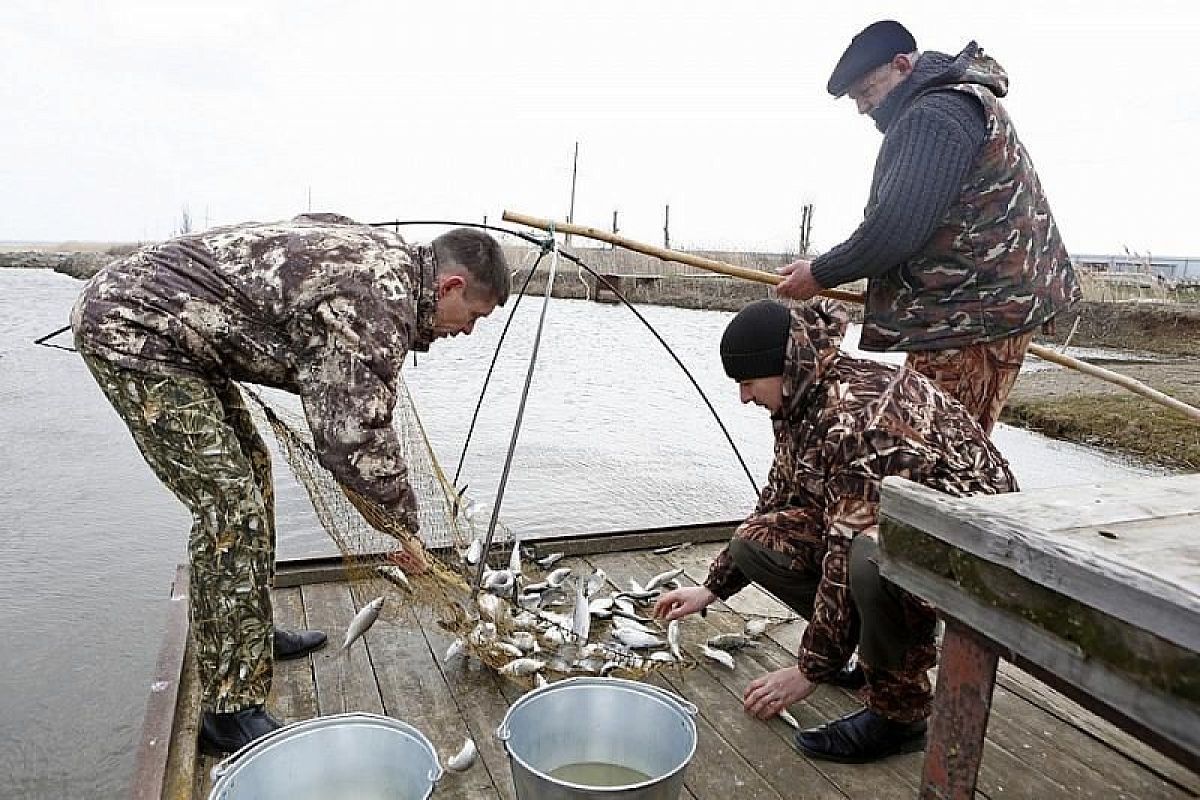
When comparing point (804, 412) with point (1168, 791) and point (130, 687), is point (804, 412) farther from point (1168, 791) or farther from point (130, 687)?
point (130, 687)

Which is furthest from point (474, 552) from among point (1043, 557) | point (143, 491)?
point (143, 491)

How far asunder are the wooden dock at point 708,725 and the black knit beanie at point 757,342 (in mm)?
1215

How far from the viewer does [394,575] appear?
2.92 m

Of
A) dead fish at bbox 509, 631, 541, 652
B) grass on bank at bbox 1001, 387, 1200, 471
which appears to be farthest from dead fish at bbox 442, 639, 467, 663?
grass on bank at bbox 1001, 387, 1200, 471

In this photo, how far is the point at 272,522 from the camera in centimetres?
277

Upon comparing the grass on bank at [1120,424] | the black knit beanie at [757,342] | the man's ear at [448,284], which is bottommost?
the grass on bank at [1120,424]

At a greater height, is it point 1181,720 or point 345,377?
point 345,377

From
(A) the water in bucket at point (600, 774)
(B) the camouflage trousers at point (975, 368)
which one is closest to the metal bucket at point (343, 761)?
(A) the water in bucket at point (600, 774)

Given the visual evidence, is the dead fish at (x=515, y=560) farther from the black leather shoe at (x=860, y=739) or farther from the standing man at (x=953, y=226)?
the standing man at (x=953, y=226)

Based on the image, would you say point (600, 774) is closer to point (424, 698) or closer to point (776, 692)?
point (776, 692)

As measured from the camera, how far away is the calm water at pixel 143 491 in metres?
4.33

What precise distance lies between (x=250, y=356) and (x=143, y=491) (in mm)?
5807

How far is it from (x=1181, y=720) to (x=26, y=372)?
600 inches

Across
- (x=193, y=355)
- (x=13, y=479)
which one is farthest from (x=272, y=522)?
(x=13, y=479)
